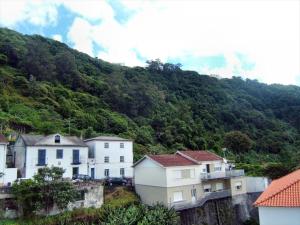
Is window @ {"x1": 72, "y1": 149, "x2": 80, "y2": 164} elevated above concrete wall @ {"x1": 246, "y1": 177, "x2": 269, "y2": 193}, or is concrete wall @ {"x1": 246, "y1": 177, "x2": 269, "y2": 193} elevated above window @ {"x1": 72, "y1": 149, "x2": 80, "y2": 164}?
window @ {"x1": 72, "y1": 149, "x2": 80, "y2": 164}

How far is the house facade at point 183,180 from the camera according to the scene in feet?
121

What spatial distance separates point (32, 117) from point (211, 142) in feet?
141

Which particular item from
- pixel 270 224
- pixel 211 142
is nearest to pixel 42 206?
pixel 270 224

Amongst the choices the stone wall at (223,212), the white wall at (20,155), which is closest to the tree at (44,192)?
the white wall at (20,155)

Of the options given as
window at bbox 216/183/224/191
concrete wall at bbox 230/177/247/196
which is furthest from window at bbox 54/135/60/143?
concrete wall at bbox 230/177/247/196

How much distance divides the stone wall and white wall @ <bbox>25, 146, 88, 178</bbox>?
1418 cm

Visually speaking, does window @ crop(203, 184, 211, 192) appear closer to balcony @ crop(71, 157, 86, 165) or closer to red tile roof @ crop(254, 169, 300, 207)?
balcony @ crop(71, 157, 86, 165)

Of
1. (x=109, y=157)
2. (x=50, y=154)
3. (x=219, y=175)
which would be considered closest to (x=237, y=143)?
(x=219, y=175)

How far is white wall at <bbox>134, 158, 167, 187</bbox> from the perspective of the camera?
3687cm

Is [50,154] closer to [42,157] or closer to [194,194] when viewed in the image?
[42,157]

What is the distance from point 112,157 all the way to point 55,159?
30.0 feet

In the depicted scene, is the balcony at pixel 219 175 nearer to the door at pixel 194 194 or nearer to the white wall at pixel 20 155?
the door at pixel 194 194

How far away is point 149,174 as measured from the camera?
3844 cm

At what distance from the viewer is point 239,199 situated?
43406 millimetres
